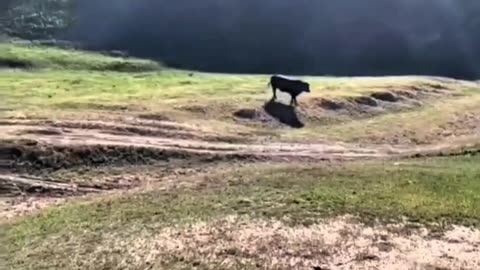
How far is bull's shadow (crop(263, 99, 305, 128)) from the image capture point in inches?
1752

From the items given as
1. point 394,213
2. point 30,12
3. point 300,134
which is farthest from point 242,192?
point 30,12

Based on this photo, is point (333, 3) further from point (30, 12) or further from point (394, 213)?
point (394, 213)

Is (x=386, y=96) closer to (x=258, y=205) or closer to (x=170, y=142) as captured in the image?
(x=170, y=142)

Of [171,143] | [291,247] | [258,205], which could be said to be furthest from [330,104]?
[291,247]

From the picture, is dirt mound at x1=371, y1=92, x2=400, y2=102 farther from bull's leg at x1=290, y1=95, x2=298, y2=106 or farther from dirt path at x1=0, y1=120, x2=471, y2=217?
dirt path at x1=0, y1=120, x2=471, y2=217

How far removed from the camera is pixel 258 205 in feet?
86.5

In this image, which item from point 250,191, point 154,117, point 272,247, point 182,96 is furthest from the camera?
point 182,96

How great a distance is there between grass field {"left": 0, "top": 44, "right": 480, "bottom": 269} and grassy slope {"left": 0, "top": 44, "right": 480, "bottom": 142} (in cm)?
15

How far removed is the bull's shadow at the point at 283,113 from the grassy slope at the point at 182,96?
536 millimetres

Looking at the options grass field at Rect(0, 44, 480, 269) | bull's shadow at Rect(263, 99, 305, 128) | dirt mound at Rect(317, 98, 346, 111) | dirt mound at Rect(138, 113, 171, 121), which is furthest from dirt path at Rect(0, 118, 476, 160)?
dirt mound at Rect(317, 98, 346, 111)

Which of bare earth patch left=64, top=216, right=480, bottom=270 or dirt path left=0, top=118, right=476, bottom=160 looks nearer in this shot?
bare earth patch left=64, top=216, right=480, bottom=270

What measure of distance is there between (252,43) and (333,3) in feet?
41.2

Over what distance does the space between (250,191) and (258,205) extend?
6.93ft

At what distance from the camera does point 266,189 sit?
28.7m
